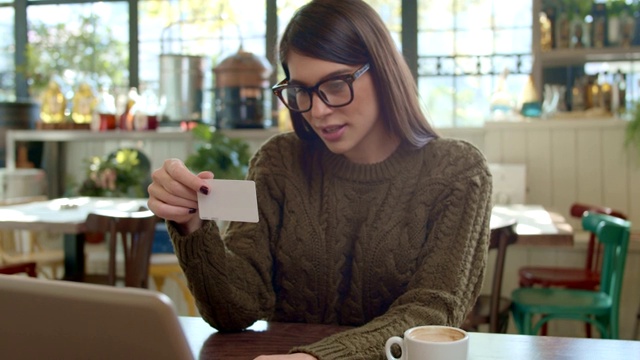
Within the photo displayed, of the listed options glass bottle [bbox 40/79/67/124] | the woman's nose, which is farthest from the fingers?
glass bottle [bbox 40/79/67/124]

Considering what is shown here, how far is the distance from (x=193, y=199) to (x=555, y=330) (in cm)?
354

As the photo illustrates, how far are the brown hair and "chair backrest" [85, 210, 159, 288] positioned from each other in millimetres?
1861

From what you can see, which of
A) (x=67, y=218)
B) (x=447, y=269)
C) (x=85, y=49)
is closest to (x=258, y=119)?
(x=85, y=49)

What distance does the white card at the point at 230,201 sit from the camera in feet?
3.89

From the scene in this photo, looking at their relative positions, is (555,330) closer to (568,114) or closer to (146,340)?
(568,114)

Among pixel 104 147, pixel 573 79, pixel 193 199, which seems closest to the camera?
pixel 193 199

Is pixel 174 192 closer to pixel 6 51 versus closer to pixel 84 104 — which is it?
pixel 84 104

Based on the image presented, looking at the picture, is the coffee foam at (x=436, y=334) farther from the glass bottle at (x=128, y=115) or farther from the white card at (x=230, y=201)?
the glass bottle at (x=128, y=115)

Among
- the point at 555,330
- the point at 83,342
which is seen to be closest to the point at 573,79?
the point at 555,330

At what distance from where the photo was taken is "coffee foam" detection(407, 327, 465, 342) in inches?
40.4

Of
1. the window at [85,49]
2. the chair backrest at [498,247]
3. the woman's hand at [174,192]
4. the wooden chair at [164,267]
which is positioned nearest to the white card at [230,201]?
the woman's hand at [174,192]

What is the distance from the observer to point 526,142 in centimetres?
486

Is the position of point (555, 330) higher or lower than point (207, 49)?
lower

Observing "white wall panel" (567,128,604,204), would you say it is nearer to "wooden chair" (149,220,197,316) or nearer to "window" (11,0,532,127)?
"window" (11,0,532,127)
